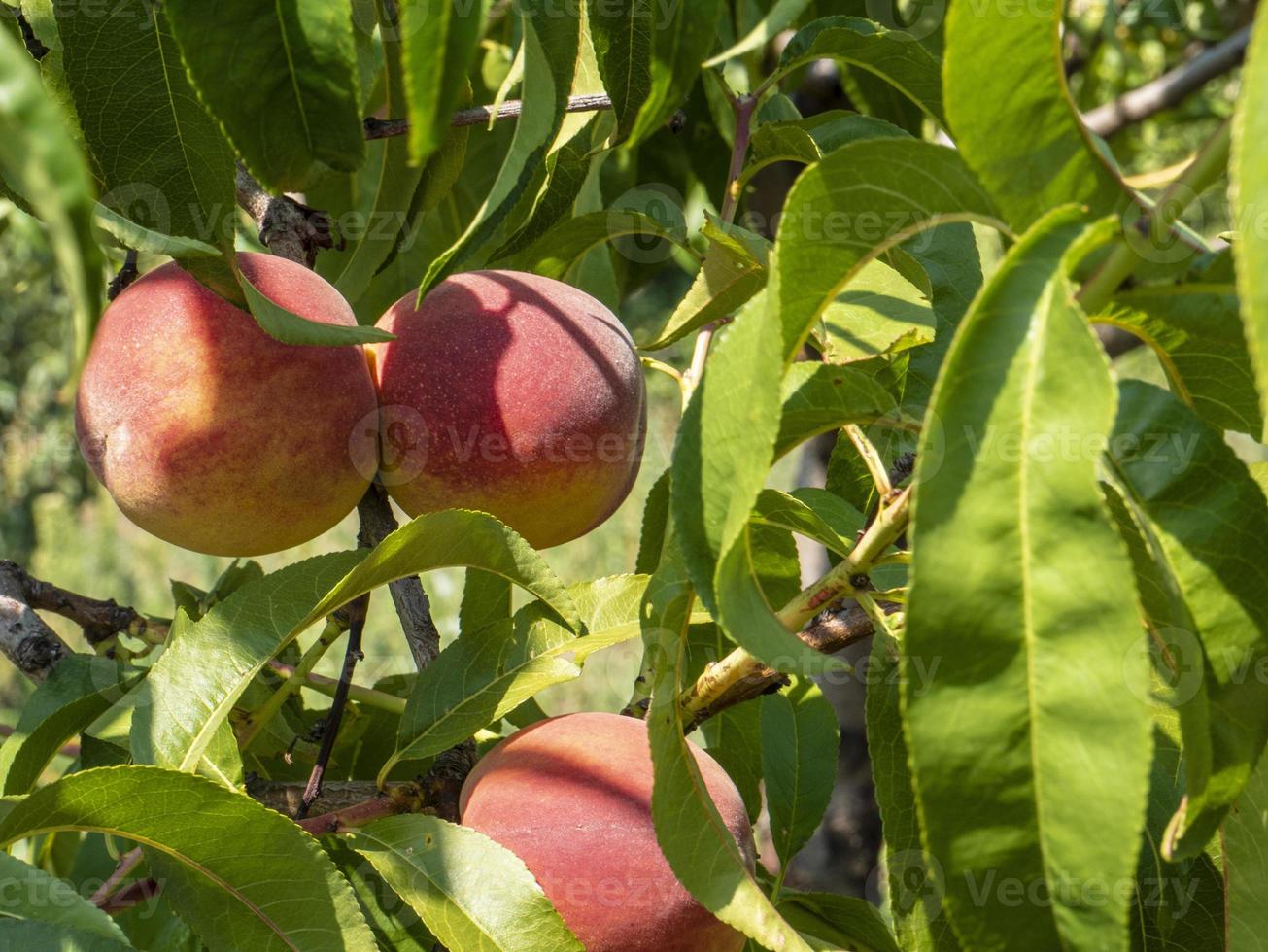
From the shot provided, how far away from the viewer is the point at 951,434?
45 cm

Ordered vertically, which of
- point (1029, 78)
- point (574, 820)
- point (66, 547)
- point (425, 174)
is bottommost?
point (66, 547)

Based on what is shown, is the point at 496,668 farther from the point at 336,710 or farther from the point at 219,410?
the point at 219,410

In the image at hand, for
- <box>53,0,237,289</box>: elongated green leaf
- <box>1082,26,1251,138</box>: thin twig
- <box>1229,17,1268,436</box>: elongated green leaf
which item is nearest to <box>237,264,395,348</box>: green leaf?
<box>53,0,237,289</box>: elongated green leaf

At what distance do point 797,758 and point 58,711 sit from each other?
56cm

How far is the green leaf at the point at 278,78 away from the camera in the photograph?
0.51 meters

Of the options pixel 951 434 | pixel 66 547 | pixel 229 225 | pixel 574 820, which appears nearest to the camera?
pixel 951 434

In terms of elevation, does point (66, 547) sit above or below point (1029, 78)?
below

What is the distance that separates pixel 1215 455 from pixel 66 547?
434 cm

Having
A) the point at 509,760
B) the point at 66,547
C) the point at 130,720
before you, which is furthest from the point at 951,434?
the point at 66,547

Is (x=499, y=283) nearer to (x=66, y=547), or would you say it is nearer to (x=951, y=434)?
(x=951, y=434)

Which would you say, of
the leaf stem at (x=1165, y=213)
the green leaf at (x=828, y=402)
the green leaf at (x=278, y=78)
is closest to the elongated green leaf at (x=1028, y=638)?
the leaf stem at (x=1165, y=213)

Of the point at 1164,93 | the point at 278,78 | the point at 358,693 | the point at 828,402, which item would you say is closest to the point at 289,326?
the point at 278,78

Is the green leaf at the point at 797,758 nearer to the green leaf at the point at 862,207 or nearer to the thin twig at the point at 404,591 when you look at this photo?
the thin twig at the point at 404,591

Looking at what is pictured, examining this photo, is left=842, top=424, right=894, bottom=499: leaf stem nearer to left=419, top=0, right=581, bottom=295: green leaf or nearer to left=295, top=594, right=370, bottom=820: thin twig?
left=419, top=0, right=581, bottom=295: green leaf
